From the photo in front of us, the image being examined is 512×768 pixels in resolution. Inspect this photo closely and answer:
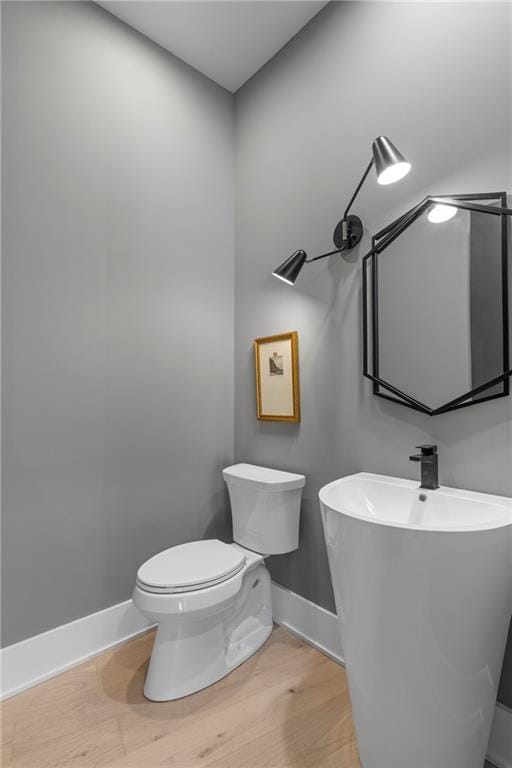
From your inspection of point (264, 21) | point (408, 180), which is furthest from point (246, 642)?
point (264, 21)

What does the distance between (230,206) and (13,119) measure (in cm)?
108

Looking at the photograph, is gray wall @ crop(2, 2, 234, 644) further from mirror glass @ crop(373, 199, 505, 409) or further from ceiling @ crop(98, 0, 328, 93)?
mirror glass @ crop(373, 199, 505, 409)

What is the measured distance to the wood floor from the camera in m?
1.16

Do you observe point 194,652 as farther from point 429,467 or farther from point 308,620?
point 429,467

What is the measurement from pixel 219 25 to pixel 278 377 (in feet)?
5.57

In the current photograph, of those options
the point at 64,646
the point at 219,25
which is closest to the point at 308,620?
the point at 64,646

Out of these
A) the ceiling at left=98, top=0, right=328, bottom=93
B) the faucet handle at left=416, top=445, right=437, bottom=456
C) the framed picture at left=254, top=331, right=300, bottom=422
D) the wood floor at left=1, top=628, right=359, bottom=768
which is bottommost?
the wood floor at left=1, top=628, right=359, bottom=768

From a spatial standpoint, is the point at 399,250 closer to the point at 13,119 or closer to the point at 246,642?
the point at 13,119

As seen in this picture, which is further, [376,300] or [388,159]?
[376,300]

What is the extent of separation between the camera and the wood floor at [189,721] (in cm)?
116

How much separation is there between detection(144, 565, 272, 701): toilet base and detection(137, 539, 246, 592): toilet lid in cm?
11

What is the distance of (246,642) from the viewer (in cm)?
165

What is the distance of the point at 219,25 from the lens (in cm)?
182

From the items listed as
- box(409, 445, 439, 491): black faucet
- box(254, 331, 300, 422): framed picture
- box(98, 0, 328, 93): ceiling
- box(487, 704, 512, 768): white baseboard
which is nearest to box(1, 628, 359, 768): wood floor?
box(487, 704, 512, 768): white baseboard
